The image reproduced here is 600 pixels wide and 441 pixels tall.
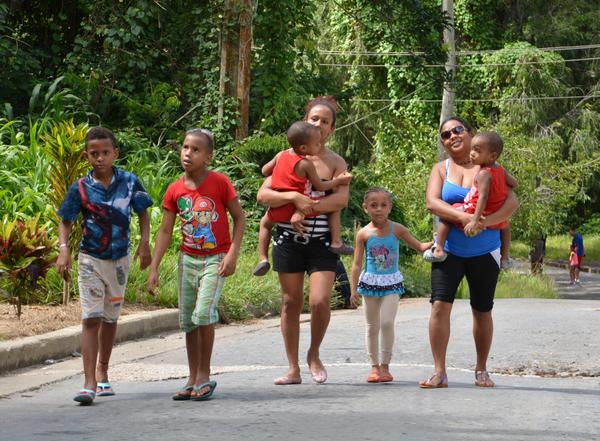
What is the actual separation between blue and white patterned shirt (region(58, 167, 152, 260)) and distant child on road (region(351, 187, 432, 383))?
1.70 m

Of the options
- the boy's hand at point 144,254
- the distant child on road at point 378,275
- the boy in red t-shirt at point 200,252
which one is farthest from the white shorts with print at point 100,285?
the distant child on road at point 378,275

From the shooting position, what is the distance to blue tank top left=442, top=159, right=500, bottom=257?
26.8ft

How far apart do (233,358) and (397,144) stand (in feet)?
103

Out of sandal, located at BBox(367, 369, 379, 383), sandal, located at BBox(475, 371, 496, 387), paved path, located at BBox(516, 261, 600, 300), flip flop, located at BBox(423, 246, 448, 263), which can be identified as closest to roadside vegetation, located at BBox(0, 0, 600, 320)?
paved path, located at BBox(516, 261, 600, 300)

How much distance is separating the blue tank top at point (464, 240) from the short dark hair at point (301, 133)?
39.0 inches

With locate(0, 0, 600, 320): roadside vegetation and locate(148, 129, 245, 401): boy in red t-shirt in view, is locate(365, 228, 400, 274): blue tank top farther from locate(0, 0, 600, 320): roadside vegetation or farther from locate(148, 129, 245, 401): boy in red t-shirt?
locate(0, 0, 600, 320): roadside vegetation

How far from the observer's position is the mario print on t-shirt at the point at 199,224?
7625 millimetres

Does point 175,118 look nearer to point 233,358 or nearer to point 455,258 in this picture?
point 233,358

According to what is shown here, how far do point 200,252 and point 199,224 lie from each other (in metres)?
0.17

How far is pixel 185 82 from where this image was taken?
71.6 feet

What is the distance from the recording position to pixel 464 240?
818cm

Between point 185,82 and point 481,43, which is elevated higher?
point 481,43

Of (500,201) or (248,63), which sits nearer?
(500,201)

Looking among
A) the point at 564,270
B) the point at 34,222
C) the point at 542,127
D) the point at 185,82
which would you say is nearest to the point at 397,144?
the point at 542,127
